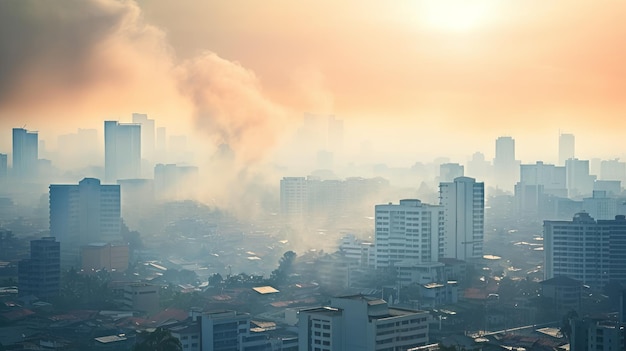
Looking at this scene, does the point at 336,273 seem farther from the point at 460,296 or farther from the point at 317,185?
the point at 317,185

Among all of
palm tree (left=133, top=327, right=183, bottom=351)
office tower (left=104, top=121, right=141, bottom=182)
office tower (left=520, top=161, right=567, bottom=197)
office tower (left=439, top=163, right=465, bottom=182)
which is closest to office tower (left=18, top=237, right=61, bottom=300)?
palm tree (left=133, top=327, right=183, bottom=351)

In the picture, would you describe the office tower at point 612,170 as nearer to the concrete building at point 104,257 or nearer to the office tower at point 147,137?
the office tower at point 147,137

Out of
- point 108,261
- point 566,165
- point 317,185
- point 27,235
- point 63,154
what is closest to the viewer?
point 108,261

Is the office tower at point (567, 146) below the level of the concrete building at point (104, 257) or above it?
above

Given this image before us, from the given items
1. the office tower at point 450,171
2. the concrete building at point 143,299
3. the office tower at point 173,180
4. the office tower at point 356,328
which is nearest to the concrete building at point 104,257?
the concrete building at point 143,299

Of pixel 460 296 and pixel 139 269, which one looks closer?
pixel 460 296

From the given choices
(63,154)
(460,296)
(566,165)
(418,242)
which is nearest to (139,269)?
(418,242)
